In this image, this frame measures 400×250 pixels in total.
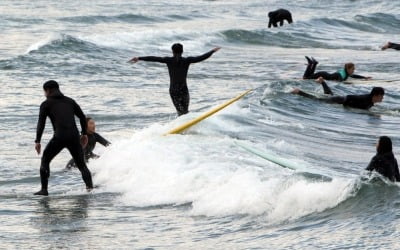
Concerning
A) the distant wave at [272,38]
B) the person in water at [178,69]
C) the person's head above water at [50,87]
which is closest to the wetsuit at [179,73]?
the person in water at [178,69]

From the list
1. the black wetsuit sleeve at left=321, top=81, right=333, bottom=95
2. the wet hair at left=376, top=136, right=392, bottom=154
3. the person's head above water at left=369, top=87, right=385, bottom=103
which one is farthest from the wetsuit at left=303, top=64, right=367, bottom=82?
the wet hair at left=376, top=136, right=392, bottom=154

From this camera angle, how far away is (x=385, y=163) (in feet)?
37.2

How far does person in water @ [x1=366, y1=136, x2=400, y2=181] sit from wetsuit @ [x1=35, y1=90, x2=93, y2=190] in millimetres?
3607

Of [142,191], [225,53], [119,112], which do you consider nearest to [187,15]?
[225,53]

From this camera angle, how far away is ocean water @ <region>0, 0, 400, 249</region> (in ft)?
33.1

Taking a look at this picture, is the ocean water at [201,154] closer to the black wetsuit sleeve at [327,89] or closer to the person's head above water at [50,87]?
the black wetsuit sleeve at [327,89]

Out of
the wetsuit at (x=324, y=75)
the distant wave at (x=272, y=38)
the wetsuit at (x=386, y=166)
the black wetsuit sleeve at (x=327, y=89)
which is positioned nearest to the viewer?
the wetsuit at (x=386, y=166)

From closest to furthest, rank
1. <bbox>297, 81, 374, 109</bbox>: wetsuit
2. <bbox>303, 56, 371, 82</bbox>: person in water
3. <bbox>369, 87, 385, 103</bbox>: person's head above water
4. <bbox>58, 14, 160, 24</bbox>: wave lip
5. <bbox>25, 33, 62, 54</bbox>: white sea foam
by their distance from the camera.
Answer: <bbox>369, 87, 385, 103</bbox>: person's head above water, <bbox>297, 81, 374, 109</bbox>: wetsuit, <bbox>303, 56, 371, 82</bbox>: person in water, <bbox>25, 33, 62, 54</bbox>: white sea foam, <bbox>58, 14, 160, 24</bbox>: wave lip

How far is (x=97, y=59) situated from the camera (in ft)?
98.6

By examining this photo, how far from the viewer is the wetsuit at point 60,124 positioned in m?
12.0

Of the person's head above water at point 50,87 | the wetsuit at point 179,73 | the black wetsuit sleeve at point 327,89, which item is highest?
the person's head above water at point 50,87

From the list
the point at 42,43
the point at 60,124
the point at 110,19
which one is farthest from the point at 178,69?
the point at 110,19

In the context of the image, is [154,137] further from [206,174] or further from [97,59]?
[97,59]

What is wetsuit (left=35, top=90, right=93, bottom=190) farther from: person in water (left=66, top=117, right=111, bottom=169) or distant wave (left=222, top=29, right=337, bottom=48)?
distant wave (left=222, top=29, right=337, bottom=48)
